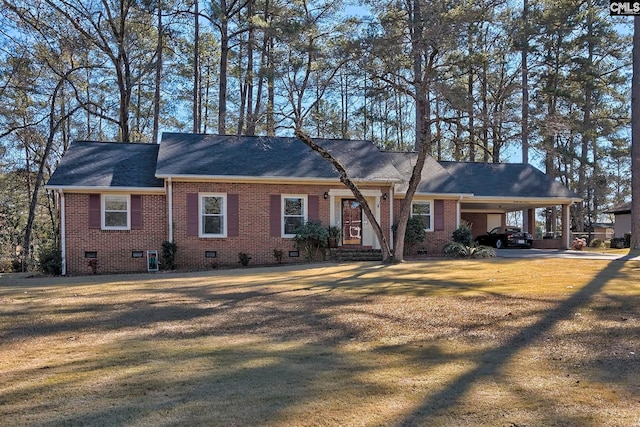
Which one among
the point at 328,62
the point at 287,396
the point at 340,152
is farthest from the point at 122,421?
the point at 340,152

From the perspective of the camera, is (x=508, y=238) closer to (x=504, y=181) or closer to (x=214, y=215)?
(x=504, y=181)

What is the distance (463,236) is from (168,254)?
10677mm

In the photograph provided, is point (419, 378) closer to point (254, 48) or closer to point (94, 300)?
point (94, 300)

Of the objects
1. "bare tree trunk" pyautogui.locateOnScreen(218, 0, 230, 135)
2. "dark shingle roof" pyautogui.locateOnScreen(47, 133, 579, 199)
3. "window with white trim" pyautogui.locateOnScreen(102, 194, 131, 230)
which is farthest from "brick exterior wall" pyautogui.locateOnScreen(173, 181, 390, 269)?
"bare tree trunk" pyautogui.locateOnScreen(218, 0, 230, 135)

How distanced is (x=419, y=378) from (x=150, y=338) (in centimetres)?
325

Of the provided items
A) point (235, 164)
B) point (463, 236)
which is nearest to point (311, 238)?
point (235, 164)

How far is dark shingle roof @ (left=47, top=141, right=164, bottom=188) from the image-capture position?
16.0 meters

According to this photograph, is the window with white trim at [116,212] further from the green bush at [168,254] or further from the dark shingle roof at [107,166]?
the green bush at [168,254]

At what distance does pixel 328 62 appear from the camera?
14.7 metres

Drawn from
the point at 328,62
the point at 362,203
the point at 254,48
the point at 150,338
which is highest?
the point at 254,48

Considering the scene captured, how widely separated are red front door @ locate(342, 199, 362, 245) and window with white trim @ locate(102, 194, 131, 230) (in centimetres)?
757

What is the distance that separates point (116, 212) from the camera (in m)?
16.3

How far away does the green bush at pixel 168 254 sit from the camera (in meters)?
15.7

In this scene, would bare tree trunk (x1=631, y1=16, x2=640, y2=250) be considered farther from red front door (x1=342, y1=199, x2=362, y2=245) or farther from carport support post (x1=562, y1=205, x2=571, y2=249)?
red front door (x1=342, y1=199, x2=362, y2=245)
